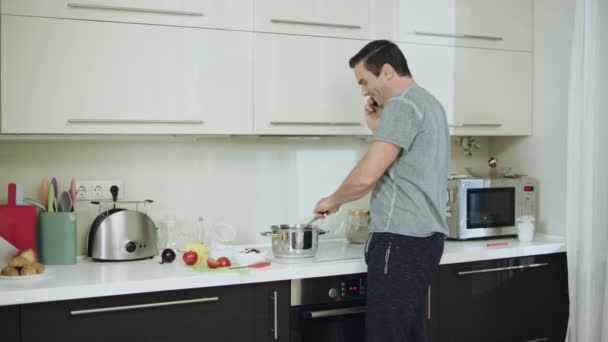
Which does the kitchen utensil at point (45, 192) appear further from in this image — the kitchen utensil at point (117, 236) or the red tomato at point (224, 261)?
the red tomato at point (224, 261)

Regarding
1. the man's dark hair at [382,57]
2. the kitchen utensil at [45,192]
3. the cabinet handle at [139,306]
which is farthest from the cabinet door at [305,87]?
the kitchen utensil at [45,192]

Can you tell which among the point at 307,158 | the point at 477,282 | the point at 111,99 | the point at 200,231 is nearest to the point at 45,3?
the point at 111,99

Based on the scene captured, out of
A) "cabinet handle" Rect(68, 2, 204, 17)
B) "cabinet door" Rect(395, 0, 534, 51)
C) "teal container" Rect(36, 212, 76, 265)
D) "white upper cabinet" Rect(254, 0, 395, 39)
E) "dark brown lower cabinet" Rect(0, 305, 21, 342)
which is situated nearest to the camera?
"dark brown lower cabinet" Rect(0, 305, 21, 342)

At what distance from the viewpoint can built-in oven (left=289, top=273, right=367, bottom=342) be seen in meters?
2.20

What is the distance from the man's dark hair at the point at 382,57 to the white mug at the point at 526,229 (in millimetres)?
1060

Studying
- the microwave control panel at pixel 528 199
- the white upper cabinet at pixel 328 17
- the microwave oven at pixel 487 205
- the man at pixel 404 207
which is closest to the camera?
the man at pixel 404 207

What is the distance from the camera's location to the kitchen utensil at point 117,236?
2.29 m

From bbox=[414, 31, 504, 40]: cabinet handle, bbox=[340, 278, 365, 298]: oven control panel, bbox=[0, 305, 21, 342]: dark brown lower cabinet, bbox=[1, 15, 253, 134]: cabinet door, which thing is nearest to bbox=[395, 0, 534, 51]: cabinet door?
bbox=[414, 31, 504, 40]: cabinet handle

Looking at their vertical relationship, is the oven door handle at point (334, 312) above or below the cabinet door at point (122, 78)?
below

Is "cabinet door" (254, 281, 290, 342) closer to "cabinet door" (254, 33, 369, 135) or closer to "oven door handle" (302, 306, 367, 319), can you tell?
"oven door handle" (302, 306, 367, 319)

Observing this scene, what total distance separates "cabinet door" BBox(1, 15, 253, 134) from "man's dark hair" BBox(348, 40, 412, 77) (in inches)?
19.3

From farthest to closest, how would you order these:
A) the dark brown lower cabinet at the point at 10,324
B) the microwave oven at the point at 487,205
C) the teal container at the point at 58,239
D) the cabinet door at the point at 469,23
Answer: the microwave oven at the point at 487,205
the cabinet door at the point at 469,23
the teal container at the point at 58,239
the dark brown lower cabinet at the point at 10,324

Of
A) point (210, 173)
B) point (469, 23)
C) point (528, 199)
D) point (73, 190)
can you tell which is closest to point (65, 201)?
point (73, 190)

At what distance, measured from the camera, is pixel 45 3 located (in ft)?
6.90
